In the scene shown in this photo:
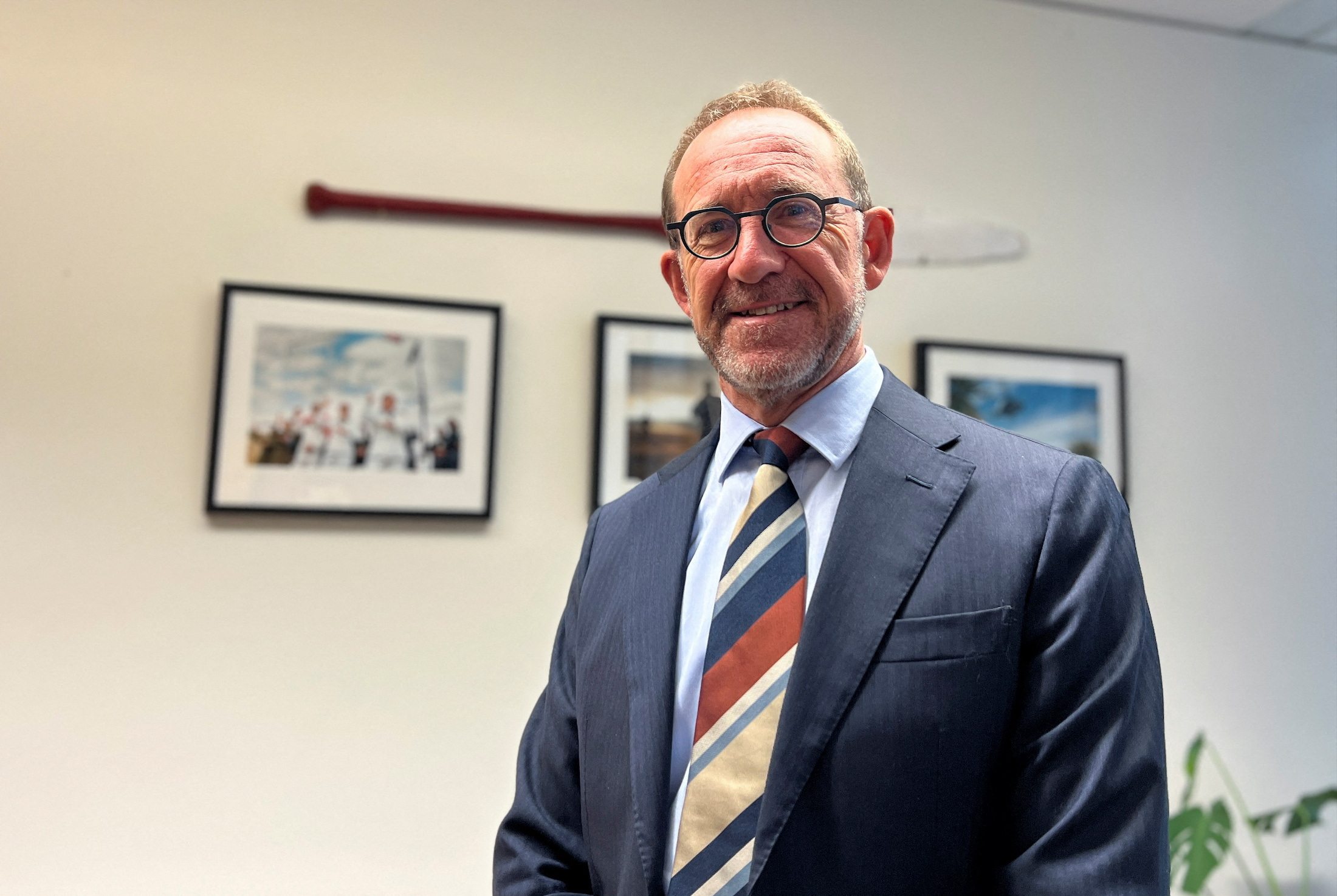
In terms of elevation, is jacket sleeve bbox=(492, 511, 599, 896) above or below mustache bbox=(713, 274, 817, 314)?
below

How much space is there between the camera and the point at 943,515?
950 mm

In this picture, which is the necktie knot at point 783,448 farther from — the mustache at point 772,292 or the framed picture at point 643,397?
the framed picture at point 643,397

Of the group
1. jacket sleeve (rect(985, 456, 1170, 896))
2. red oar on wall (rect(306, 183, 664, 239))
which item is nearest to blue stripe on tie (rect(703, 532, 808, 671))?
jacket sleeve (rect(985, 456, 1170, 896))

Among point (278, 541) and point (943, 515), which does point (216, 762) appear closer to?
point (278, 541)

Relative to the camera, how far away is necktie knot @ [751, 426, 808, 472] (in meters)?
1.07

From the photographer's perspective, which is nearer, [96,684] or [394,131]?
[96,684]

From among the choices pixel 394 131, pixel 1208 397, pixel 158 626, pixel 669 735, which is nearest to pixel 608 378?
pixel 394 131

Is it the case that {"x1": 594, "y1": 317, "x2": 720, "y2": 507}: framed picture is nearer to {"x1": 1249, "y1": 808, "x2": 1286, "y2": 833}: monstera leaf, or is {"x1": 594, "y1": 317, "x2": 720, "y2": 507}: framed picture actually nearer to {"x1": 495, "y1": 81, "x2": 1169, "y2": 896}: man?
{"x1": 495, "y1": 81, "x2": 1169, "y2": 896}: man

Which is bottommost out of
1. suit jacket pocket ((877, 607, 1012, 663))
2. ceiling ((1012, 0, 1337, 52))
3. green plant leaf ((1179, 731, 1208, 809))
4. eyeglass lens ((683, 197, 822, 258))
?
green plant leaf ((1179, 731, 1208, 809))

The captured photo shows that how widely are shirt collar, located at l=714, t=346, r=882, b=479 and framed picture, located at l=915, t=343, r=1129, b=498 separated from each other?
1525mm

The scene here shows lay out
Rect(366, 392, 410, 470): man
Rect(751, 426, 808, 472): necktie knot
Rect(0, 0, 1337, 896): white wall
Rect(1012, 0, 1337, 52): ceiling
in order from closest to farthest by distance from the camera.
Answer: Rect(751, 426, 808, 472): necktie knot
Rect(0, 0, 1337, 896): white wall
Rect(366, 392, 410, 470): man
Rect(1012, 0, 1337, 52): ceiling

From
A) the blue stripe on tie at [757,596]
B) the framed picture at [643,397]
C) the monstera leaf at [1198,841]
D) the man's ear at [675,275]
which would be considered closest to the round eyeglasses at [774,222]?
the man's ear at [675,275]

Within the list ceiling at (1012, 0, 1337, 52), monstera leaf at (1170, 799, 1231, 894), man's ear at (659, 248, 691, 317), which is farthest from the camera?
ceiling at (1012, 0, 1337, 52)

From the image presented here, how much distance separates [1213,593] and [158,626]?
2.66m
